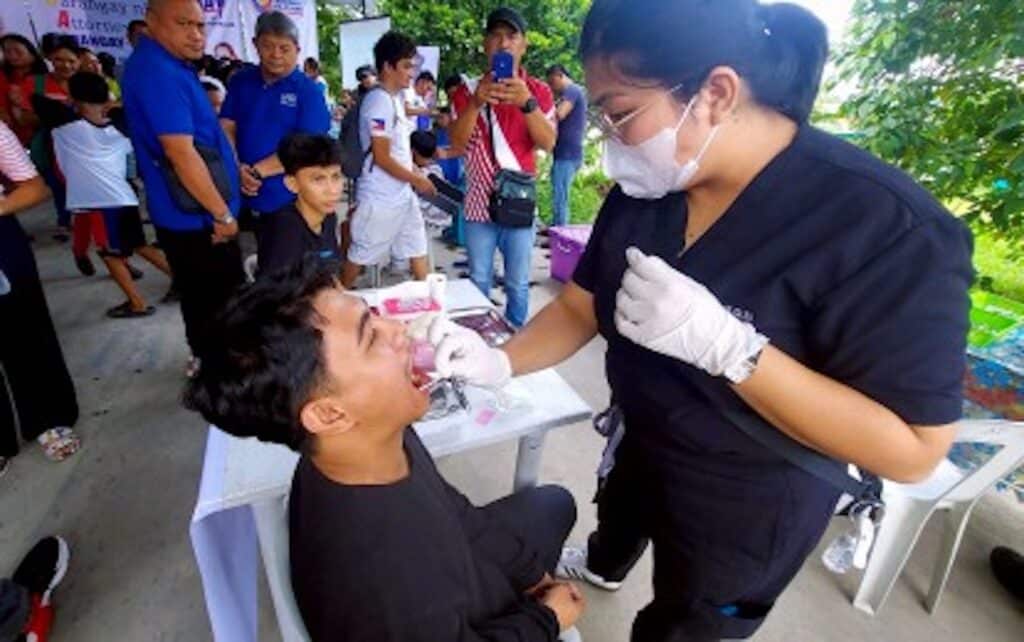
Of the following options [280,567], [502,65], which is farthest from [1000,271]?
[280,567]

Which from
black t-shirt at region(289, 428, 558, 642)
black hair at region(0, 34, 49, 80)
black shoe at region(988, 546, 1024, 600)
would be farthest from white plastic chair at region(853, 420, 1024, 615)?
black hair at region(0, 34, 49, 80)

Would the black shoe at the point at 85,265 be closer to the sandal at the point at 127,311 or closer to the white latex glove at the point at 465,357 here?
the sandal at the point at 127,311

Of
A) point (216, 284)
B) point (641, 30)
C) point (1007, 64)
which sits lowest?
point (216, 284)

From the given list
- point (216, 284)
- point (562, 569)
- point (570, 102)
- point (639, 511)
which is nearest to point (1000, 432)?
point (639, 511)

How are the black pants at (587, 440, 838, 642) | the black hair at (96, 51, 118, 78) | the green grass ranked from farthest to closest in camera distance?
the black hair at (96, 51, 118, 78), the green grass, the black pants at (587, 440, 838, 642)

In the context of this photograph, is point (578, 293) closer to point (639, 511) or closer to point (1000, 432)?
point (639, 511)

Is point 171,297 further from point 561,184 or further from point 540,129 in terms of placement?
point 561,184

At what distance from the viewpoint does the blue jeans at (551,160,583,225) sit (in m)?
4.78

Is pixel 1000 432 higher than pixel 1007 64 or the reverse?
the reverse

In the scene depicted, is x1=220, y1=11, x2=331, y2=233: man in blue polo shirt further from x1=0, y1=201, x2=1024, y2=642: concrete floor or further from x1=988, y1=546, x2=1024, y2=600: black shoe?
→ x1=988, y1=546, x2=1024, y2=600: black shoe

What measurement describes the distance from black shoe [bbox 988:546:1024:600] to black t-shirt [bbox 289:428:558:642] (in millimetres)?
1838

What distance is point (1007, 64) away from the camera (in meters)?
1.78

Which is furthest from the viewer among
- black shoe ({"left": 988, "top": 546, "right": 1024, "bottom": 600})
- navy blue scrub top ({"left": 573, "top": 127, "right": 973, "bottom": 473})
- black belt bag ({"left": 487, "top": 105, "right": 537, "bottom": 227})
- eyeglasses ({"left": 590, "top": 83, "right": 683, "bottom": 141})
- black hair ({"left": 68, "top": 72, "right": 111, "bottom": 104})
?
black hair ({"left": 68, "top": 72, "right": 111, "bottom": 104})

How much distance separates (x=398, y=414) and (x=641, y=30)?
73 cm
